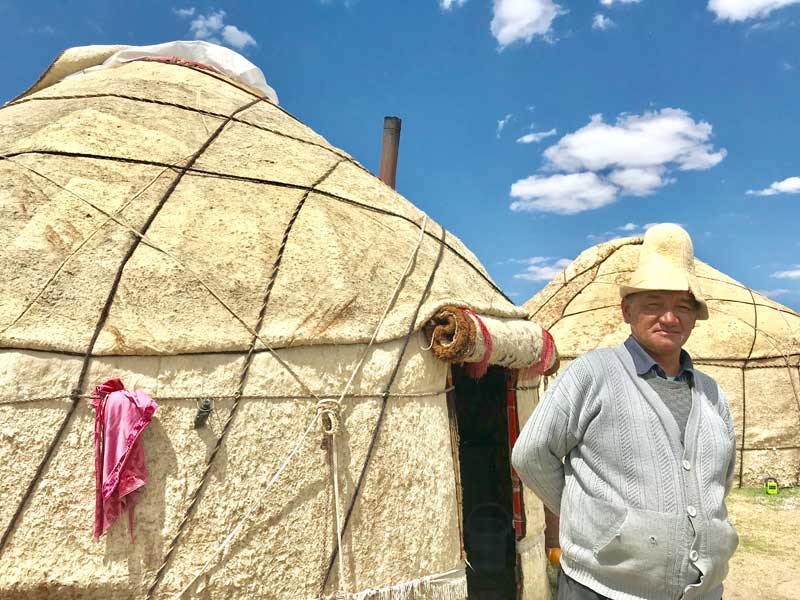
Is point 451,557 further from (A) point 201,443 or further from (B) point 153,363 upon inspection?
(B) point 153,363

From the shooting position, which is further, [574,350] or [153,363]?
[574,350]

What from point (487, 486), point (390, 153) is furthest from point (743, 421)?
point (390, 153)

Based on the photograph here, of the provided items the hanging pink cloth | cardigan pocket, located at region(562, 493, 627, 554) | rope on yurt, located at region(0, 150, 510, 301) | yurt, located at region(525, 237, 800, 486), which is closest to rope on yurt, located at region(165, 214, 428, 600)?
the hanging pink cloth

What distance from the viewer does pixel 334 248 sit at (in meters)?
2.96

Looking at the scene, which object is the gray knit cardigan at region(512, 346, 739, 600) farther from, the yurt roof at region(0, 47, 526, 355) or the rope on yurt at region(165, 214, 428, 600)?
the yurt roof at region(0, 47, 526, 355)

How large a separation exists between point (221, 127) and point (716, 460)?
2872 mm

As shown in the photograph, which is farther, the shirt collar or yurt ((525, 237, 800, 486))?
yurt ((525, 237, 800, 486))

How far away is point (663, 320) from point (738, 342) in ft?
21.5

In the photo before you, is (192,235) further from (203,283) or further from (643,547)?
(643,547)

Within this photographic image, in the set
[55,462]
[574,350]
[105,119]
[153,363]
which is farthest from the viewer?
[574,350]

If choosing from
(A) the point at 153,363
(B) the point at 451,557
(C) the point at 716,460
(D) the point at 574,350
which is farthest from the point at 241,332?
(D) the point at 574,350

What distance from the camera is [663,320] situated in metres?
1.65

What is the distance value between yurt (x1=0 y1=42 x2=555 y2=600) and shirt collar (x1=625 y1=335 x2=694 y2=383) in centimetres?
126

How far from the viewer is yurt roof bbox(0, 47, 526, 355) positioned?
249 centimetres
